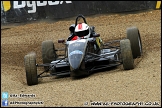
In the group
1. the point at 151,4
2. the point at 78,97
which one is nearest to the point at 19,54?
the point at 151,4

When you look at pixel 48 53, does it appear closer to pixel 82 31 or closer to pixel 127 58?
pixel 82 31

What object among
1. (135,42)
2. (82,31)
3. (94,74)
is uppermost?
(82,31)

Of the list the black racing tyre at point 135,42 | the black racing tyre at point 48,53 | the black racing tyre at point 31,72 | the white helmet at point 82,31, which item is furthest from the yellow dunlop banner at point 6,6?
Result: the black racing tyre at point 31,72

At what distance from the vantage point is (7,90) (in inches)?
332

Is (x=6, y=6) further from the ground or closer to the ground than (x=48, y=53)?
further from the ground

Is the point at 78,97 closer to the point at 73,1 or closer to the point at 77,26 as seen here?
the point at 77,26

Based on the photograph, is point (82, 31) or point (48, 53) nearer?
point (82, 31)

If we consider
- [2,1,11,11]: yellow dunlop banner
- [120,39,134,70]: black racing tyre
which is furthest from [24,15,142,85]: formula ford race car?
[2,1,11,11]: yellow dunlop banner

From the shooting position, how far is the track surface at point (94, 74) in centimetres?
695

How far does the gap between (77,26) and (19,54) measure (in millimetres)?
3998

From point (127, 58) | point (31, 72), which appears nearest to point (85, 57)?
point (127, 58)

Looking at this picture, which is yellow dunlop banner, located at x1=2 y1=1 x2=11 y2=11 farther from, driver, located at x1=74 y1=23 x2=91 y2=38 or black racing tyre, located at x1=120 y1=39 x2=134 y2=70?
black racing tyre, located at x1=120 y1=39 x2=134 y2=70

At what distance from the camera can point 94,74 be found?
9531mm

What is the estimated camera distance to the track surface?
6.95 metres
